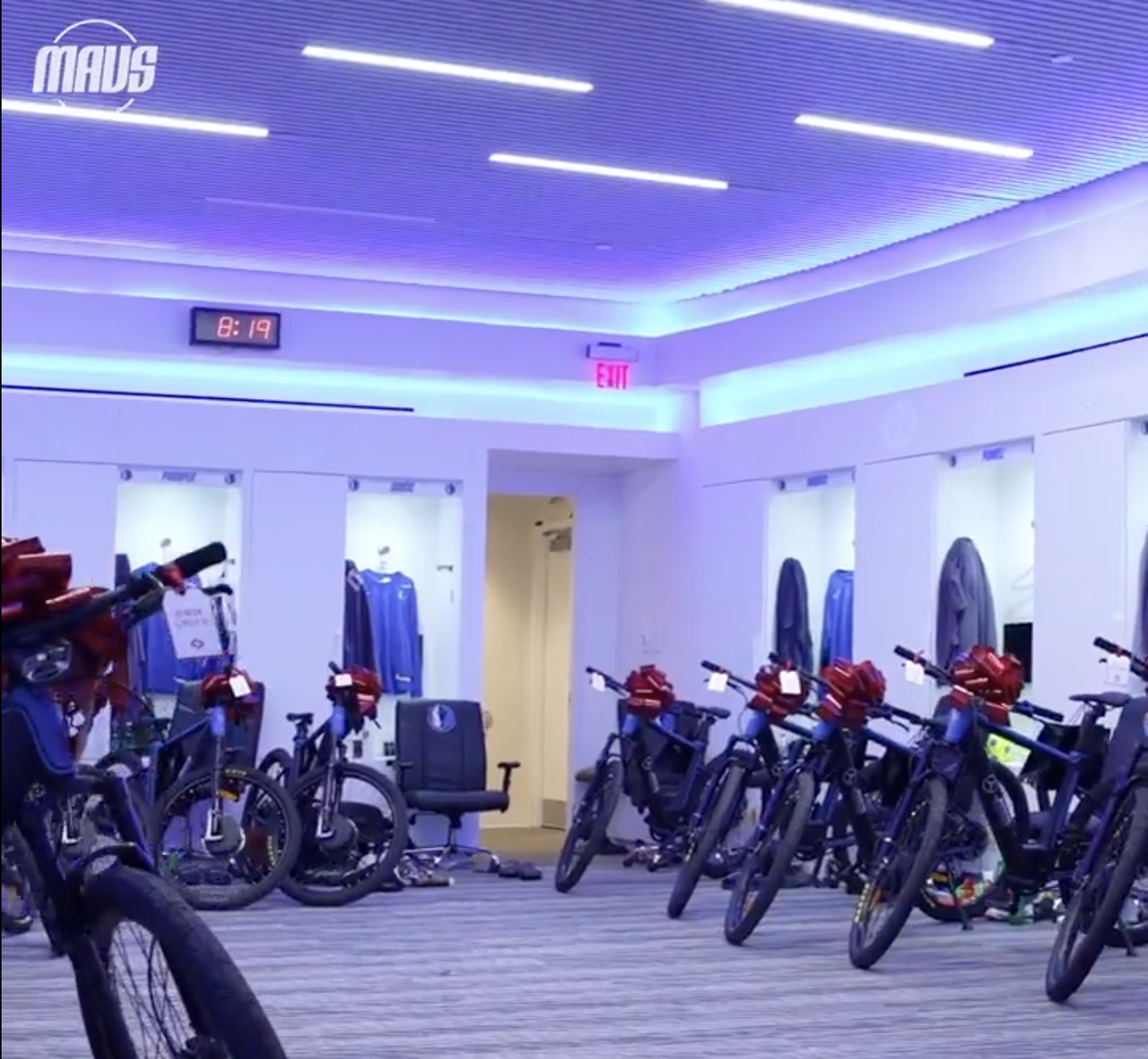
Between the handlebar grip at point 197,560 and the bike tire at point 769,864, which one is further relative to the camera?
the bike tire at point 769,864

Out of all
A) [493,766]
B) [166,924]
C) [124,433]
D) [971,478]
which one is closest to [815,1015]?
[166,924]

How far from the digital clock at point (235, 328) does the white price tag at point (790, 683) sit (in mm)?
3929

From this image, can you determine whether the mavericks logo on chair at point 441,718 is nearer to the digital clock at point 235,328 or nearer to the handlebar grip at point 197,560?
the digital clock at point 235,328

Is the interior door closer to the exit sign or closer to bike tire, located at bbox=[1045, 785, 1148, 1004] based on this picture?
the exit sign

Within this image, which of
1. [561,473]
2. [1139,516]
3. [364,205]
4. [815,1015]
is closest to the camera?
[815,1015]

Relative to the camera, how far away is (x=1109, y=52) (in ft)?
21.2

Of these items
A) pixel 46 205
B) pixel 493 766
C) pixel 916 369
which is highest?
pixel 46 205

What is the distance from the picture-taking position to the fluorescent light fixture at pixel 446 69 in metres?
6.60

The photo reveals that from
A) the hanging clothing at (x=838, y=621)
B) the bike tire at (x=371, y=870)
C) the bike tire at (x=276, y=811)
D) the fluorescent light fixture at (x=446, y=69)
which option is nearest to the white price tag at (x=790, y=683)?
the bike tire at (x=371, y=870)

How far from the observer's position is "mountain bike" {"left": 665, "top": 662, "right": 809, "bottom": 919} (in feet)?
24.3

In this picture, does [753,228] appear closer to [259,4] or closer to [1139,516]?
[1139,516]

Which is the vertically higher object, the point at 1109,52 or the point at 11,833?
the point at 1109,52

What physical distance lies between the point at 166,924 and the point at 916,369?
25.2 feet

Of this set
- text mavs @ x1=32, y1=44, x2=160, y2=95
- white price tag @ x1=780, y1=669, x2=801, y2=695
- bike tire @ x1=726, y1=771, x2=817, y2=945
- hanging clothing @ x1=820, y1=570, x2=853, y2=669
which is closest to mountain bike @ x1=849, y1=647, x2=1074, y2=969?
bike tire @ x1=726, y1=771, x2=817, y2=945
